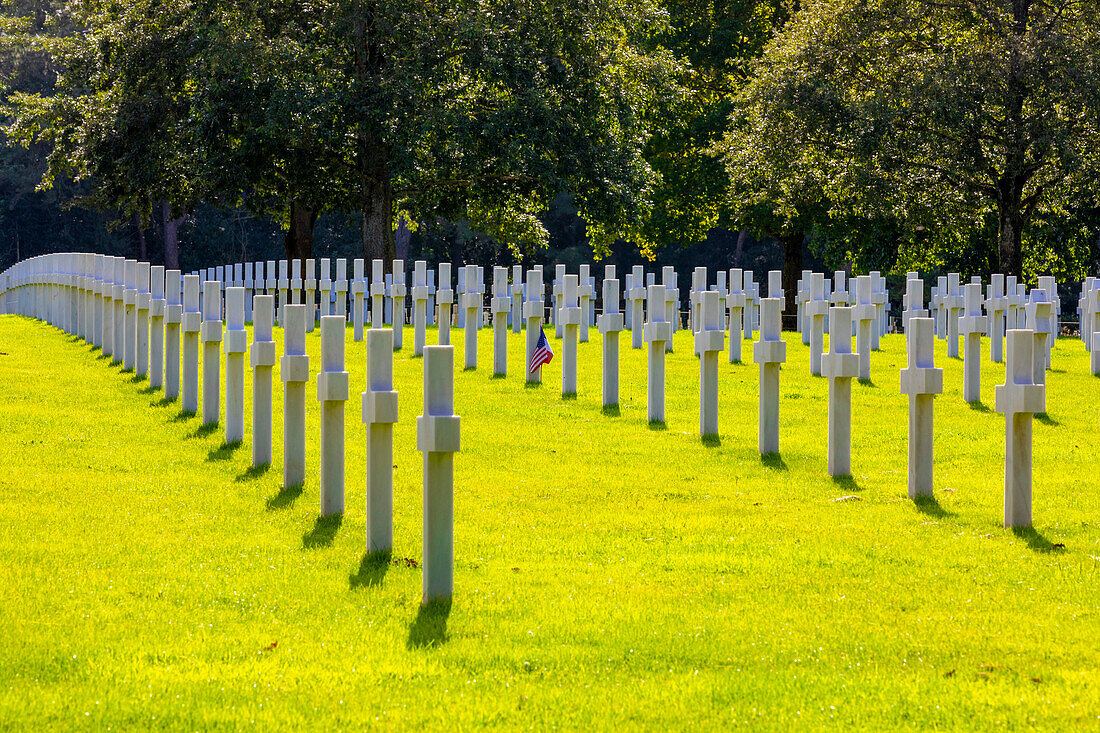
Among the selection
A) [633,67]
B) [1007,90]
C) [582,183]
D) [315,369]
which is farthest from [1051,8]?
[315,369]

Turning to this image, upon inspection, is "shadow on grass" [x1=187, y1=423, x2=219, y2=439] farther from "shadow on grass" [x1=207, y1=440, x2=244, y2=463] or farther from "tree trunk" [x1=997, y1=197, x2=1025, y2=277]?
"tree trunk" [x1=997, y1=197, x2=1025, y2=277]

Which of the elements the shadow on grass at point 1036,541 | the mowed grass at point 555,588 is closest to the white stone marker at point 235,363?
the mowed grass at point 555,588

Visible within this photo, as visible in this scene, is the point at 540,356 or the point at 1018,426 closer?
the point at 1018,426

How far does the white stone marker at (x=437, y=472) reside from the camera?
663 centimetres

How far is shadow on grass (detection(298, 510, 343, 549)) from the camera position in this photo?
26.2 ft

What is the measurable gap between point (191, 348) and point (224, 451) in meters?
2.37

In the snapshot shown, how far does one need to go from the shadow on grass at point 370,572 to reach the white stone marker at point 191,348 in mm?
5838

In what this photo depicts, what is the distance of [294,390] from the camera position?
9234 mm

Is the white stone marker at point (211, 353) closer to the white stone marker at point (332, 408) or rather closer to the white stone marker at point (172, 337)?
the white stone marker at point (172, 337)

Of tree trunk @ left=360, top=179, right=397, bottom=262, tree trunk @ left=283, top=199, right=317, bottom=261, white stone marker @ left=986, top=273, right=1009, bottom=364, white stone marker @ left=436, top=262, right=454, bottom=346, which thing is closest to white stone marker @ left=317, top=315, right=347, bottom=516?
white stone marker @ left=436, top=262, right=454, bottom=346

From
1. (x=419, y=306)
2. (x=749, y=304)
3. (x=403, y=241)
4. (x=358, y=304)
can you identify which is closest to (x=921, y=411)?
Answer: (x=419, y=306)

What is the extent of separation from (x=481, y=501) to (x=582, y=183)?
67.4 ft

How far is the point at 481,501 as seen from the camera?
31.0ft

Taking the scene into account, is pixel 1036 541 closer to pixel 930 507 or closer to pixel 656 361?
pixel 930 507
